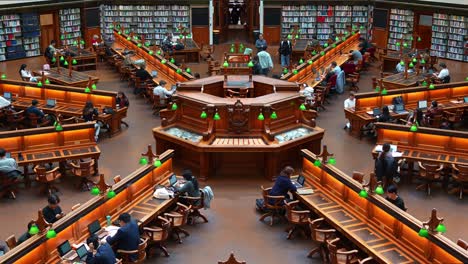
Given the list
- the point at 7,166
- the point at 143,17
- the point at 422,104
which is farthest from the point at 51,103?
the point at 143,17

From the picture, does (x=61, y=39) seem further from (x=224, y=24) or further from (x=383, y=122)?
(x=383, y=122)

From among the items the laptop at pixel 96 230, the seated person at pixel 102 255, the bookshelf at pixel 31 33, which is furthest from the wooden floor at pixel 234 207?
the bookshelf at pixel 31 33

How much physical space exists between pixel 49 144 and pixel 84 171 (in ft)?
4.58

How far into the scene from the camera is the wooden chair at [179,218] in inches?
450

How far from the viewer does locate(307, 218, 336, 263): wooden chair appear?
10.6 metres

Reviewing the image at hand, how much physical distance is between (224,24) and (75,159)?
16.4 metres

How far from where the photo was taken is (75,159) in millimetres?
14227

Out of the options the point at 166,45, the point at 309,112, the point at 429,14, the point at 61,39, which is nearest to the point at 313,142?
the point at 309,112

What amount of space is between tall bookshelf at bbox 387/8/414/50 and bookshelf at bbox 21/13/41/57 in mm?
14898

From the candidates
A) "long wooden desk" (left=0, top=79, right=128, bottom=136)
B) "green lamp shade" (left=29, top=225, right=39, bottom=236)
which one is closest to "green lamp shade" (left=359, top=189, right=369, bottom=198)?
"green lamp shade" (left=29, top=225, right=39, bottom=236)

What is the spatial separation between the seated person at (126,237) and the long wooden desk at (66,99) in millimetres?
7188

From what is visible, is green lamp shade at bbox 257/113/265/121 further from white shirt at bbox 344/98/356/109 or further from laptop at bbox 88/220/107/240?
laptop at bbox 88/220/107/240

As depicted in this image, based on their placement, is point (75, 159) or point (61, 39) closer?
point (75, 159)

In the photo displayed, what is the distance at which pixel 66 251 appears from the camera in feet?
31.4
